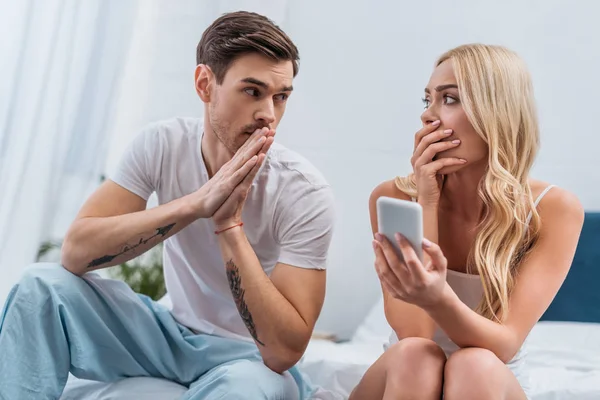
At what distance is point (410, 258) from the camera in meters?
1.21

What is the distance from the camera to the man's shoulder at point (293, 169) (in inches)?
67.2

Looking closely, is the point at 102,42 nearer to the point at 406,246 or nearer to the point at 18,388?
the point at 18,388

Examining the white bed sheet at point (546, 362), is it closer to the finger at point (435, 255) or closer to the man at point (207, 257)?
the man at point (207, 257)

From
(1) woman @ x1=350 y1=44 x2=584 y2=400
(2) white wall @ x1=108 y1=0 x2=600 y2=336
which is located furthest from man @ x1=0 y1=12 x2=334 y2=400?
(2) white wall @ x1=108 y1=0 x2=600 y2=336

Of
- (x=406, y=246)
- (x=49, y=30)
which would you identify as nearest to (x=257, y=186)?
(x=406, y=246)

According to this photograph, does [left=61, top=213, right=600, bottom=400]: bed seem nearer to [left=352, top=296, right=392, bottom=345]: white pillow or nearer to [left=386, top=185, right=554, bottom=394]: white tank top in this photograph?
[left=352, top=296, right=392, bottom=345]: white pillow

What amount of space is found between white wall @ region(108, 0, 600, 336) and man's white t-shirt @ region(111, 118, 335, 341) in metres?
1.08

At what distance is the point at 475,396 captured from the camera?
4.17 ft

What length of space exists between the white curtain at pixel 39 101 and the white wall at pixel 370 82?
0.32 metres

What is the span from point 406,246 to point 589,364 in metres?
1.17

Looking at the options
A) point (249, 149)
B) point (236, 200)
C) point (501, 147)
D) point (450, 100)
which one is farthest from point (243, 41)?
point (501, 147)

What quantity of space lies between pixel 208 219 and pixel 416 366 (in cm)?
64

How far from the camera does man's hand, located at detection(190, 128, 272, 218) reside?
1.58 meters

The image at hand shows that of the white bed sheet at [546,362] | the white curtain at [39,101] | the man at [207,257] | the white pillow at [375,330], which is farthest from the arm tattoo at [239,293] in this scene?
the white curtain at [39,101]
